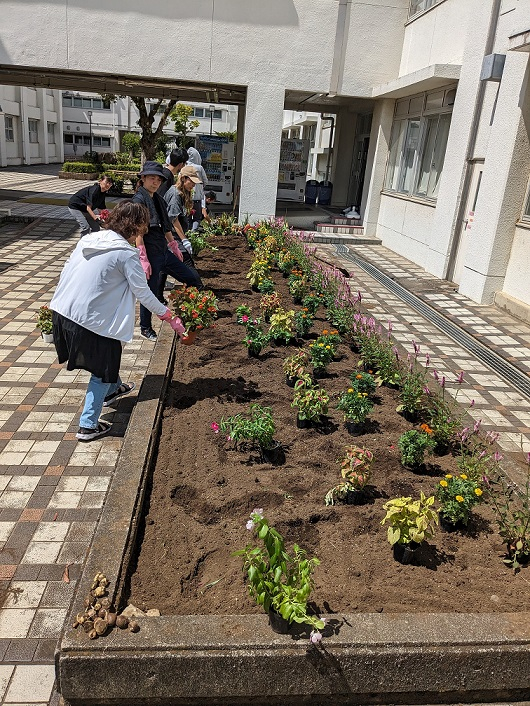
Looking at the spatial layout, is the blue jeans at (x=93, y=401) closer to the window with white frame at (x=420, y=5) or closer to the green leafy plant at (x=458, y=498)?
the green leafy plant at (x=458, y=498)

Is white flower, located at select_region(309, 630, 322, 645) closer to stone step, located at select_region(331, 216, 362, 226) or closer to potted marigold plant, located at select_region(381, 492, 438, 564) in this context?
potted marigold plant, located at select_region(381, 492, 438, 564)

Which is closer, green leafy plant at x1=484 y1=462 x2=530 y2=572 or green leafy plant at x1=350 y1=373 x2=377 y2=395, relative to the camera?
A: green leafy plant at x1=484 y1=462 x2=530 y2=572

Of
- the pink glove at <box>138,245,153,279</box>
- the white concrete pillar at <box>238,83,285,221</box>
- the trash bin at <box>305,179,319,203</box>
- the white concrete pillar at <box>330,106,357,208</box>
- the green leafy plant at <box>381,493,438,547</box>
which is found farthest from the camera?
the trash bin at <box>305,179,319,203</box>

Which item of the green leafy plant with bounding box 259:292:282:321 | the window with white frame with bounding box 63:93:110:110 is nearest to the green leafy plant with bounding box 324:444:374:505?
the green leafy plant with bounding box 259:292:282:321

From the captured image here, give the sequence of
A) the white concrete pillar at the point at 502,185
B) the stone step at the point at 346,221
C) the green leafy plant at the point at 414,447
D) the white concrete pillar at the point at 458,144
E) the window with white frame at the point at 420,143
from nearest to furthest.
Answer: the green leafy plant at the point at 414,447, the white concrete pillar at the point at 502,185, the white concrete pillar at the point at 458,144, the window with white frame at the point at 420,143, the stone step at the point at 346,221

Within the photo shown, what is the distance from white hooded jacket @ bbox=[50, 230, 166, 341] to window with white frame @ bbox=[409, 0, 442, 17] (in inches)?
420

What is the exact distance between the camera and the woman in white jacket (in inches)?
155

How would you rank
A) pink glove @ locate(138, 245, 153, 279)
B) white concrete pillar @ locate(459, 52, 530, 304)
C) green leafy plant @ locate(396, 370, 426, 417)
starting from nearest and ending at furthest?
green leafy plant @ locate(396, 370, 426, 417) < pink glove @ locate(138, 245, 153, 279) < white concrete pillar @ locate(459, 52, 530, 304)

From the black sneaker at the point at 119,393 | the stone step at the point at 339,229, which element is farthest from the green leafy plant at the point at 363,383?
the stone step at the point at 339,229

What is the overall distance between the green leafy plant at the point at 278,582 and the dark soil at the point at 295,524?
0.90 ft

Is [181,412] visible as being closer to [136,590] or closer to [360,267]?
[136,590]

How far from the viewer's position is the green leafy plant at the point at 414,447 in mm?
3629

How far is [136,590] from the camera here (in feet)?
8.73

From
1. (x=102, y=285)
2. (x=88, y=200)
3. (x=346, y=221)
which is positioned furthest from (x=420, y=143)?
(x=102, y=285)
